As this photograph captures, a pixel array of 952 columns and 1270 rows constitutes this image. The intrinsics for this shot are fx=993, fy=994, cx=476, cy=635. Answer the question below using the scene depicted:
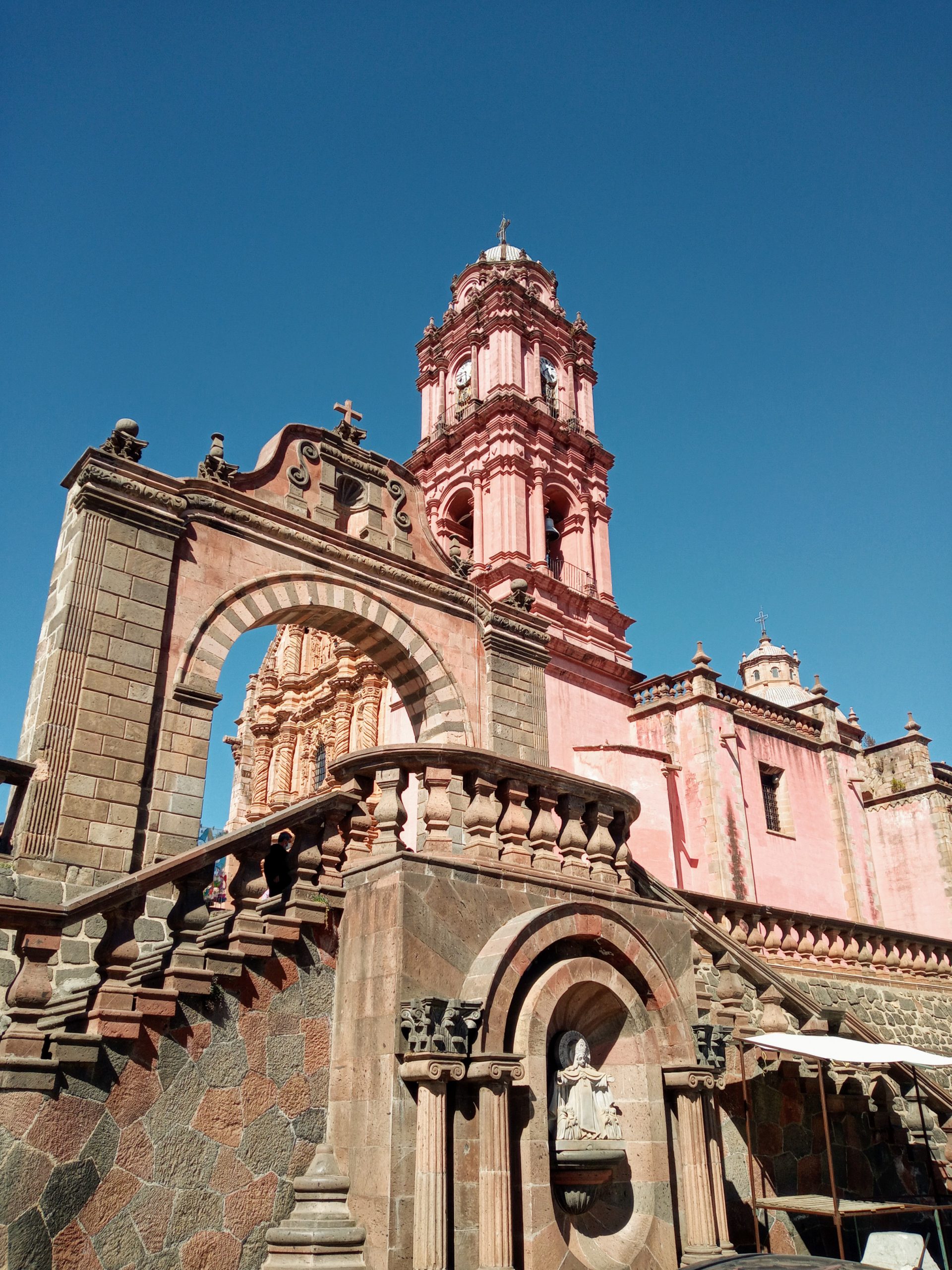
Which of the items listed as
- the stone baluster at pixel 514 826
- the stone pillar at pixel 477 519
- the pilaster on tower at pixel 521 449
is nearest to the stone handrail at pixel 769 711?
the pilaster on tower at pixel 521 449

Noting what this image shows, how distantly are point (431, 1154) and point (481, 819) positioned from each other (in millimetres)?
2208

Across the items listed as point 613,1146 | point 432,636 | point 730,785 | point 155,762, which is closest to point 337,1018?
point 613,1146

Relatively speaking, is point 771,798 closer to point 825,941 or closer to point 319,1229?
point 825,941

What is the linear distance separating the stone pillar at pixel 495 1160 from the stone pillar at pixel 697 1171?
1589 millimetres

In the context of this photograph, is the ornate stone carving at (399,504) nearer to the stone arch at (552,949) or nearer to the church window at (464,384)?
the stone arch at (552,949)

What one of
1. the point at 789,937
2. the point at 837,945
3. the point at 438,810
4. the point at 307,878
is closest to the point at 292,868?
the point at 307,878

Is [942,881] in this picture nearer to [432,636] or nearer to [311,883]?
[432,636]

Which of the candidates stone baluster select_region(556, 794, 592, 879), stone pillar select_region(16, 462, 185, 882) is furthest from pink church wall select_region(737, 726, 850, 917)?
stone baluster select_region(556, 794, 592, 879)

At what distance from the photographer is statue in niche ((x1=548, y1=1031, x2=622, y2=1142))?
6609 millimetres

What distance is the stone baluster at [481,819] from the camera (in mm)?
A: 7141

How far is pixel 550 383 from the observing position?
33.0m

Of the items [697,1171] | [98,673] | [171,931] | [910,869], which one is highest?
[910,869]

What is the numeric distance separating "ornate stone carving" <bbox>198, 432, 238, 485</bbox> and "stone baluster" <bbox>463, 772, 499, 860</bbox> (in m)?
7.18

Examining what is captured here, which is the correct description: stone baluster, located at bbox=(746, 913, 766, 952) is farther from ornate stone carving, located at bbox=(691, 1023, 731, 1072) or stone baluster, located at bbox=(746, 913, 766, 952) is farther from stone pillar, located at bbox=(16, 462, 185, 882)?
stone pillar, located at bbox=(16, 462, 185, 882)
